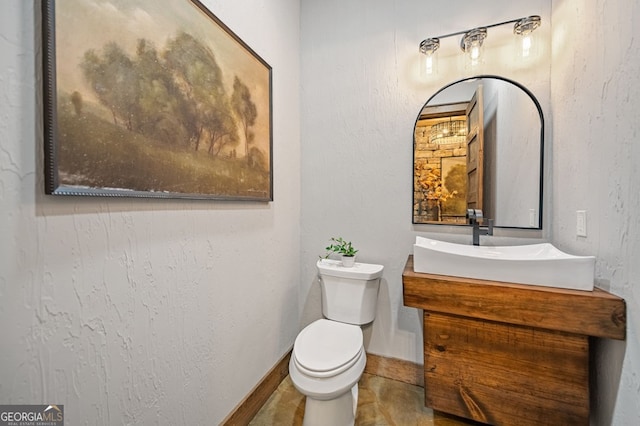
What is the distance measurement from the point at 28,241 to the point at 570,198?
2037 mm

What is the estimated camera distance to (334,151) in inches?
75.9

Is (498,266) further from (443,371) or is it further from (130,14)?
(130,14)

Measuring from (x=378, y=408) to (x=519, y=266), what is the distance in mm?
1113

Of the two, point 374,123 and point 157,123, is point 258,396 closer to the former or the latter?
point 157,123

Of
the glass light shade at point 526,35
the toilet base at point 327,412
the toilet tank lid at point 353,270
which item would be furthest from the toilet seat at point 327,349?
the glass light shade at point 526,35

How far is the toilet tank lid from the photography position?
1.63 meters

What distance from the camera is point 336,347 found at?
1.37 m

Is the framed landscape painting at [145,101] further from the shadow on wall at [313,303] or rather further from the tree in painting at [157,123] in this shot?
the shadow on wall at [313,303]

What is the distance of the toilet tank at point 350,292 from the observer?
1.65 metres

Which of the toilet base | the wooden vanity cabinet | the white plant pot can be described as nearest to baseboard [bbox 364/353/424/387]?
the wooden vanity cabinet

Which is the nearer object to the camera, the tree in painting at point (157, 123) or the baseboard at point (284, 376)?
the tree in painting at point (157, 123)

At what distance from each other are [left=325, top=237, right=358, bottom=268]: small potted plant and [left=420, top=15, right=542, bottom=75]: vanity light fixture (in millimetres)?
1225

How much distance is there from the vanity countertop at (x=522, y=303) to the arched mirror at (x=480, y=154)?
0.55 m

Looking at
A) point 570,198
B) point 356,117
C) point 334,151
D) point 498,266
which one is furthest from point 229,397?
point 570,198
